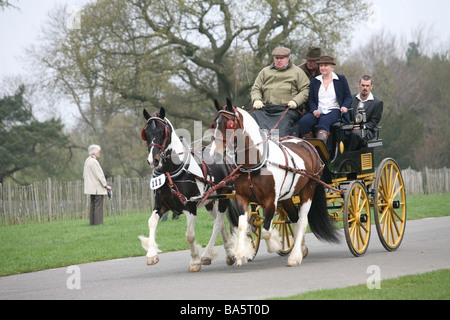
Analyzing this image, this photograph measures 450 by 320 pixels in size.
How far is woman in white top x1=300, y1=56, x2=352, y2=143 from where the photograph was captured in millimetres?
11445

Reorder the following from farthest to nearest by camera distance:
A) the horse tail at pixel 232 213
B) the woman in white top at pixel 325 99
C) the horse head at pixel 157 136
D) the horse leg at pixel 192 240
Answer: the woman in white top at pixel 325 99
the horse tail at pixel 232 213
the horse leg at pixel 192 240
the horse head at pixel 157 136

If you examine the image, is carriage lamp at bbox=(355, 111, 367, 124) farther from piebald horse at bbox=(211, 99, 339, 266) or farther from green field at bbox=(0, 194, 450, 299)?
green field at bbox=(0, 194, 450, 299)

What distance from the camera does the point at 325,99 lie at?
11.5 m

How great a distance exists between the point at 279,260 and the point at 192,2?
72.9ft

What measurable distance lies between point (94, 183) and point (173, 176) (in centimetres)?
944

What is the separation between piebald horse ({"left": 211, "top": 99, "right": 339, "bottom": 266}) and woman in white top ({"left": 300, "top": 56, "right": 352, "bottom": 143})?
63 cm

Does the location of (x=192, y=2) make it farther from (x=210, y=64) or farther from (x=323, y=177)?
(x=323, y=177)

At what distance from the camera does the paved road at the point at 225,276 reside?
8.09 m

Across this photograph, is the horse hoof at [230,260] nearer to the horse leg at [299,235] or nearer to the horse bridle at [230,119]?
the horse leg at [299,235]

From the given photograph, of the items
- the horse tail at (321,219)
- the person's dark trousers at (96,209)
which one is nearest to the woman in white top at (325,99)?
the horse tail at (321,219)

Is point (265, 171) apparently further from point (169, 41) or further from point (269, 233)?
point (169, 41)

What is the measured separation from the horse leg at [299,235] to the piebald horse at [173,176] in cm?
93

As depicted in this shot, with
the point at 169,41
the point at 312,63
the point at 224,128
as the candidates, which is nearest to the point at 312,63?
the point at 312,63
